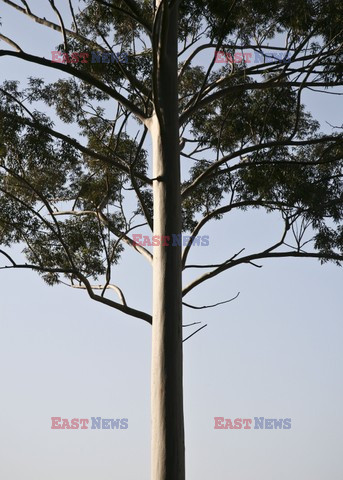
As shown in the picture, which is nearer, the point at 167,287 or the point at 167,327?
the point at 167,327

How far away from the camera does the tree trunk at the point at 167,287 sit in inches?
211

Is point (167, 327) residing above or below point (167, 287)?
below

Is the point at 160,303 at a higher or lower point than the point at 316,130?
lower

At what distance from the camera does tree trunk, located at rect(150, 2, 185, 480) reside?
536 cm

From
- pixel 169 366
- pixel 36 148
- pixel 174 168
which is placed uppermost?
pixel 36 148

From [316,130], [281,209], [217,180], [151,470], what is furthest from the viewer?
[316,130]

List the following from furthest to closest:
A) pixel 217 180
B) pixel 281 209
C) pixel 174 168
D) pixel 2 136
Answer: pixel 217 180
pixel 281 209
pixel 2 136
pixel 174 168

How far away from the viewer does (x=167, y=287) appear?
5.74 meters

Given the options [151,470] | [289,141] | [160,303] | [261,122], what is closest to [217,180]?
[261,122]

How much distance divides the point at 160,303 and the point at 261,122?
3.05m

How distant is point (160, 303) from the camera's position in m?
5.73

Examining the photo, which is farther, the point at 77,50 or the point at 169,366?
the point at 77,50

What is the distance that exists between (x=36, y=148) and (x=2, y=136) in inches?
14.8

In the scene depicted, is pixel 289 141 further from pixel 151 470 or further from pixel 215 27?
pixel 151 470
